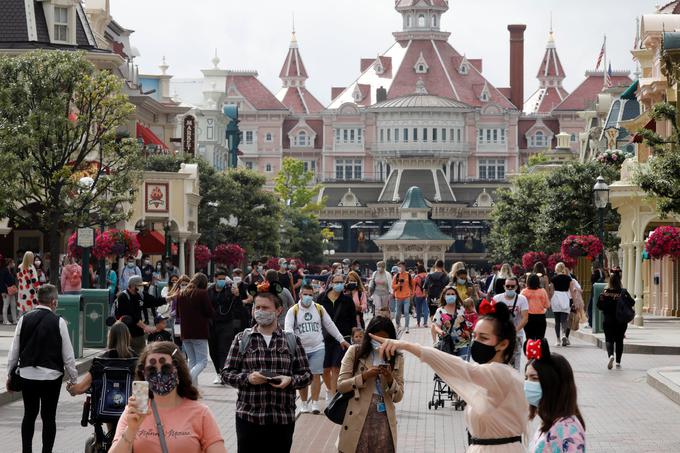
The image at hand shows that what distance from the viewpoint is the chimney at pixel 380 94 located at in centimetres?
18012

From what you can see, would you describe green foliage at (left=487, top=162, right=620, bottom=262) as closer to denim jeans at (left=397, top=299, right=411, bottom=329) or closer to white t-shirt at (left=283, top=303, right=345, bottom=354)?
denim jeans at (left=397, top=299, right=411, bottom=329)

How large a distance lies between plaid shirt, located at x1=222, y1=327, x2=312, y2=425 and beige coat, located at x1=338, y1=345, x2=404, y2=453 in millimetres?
311

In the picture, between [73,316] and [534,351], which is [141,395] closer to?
[534,351]

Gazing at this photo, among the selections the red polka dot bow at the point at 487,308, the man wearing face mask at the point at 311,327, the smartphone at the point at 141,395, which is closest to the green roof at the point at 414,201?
the man wearing face mask at the point at 311,327

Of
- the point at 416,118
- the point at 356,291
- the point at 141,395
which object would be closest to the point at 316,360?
the point at 356,291

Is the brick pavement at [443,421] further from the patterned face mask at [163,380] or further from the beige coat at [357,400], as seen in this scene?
the patterned face mask at [163,380]

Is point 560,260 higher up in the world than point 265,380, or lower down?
higher up

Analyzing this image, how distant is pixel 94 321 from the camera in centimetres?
2770

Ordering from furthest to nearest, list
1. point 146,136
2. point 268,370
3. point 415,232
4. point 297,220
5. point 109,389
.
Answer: point 415,232 < point 297,220 < point 146,136 < point 109,389 < point 268,370

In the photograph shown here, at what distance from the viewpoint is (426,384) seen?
2288 cm

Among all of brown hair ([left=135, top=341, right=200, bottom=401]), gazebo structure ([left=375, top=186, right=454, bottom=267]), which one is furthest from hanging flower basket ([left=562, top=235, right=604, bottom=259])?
gazebo structure ([left=375, top=186, right=454, bottom=267])

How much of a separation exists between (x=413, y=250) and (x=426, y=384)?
356 ft

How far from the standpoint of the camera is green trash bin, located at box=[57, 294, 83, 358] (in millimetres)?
24953

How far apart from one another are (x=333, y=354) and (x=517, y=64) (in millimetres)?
165736
